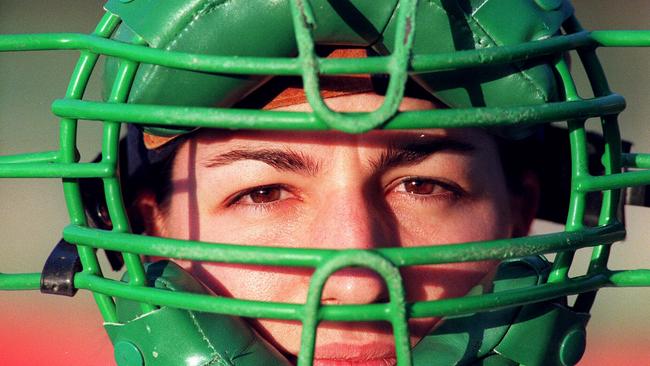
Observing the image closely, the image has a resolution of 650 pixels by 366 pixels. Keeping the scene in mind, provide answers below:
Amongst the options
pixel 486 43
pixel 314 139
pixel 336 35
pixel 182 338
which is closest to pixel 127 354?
pixel 182 338

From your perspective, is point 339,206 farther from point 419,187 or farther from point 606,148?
point 606,148

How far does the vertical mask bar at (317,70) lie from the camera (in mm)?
953

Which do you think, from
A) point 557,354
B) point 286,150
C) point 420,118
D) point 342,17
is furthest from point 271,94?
point 557,354

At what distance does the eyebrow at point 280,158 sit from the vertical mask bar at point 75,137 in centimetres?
21

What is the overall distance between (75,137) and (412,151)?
43cm

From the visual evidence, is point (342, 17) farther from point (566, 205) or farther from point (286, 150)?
point (566, 205)

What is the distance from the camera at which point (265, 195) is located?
1309 mm

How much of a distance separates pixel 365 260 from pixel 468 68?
271 millimetres

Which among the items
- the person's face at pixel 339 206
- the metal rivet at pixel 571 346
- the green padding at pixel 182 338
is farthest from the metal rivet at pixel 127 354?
the metal rivet at pixel 571 346

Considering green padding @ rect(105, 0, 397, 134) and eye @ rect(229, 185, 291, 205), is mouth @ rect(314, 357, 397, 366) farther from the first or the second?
green padding @ rect(105, 0, 397, 134)

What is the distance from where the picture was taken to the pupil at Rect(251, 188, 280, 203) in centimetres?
130

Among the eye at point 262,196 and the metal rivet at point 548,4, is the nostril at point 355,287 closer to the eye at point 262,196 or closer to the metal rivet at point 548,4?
the eye at point 262,196

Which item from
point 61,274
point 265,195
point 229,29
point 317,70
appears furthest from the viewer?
point 265,195

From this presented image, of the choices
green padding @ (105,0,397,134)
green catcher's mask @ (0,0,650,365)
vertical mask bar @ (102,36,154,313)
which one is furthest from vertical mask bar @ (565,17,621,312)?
vertical mask bar @ (102,36,154,313)
